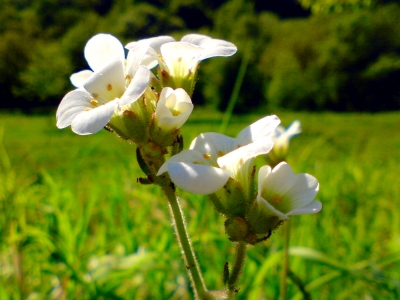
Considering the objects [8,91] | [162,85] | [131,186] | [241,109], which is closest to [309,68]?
[241,109]

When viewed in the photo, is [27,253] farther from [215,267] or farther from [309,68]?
[309,68]

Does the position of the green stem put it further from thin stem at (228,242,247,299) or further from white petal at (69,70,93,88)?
white petal at (69,70,93,88)

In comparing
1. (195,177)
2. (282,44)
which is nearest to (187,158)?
(195,177)

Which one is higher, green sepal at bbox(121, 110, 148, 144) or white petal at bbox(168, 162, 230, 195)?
white petal at bbox(168, 162, 230, 195)

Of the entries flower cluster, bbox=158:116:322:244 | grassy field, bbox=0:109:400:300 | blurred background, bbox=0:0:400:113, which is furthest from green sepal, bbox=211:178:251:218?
blurred background, bbox=0:0:400:113

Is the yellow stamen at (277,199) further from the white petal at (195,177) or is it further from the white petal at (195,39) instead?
the white petal at (195,39)

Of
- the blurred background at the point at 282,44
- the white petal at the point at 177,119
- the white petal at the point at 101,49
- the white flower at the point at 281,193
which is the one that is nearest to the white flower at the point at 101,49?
the white petal at the point at 101,49
